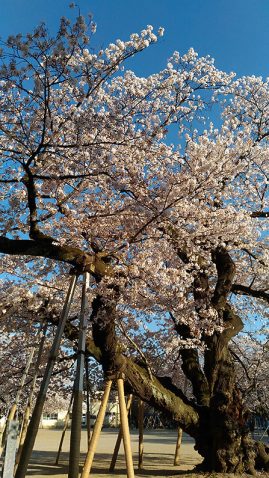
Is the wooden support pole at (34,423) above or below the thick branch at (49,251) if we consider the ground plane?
below

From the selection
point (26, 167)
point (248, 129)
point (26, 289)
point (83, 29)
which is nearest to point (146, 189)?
point (26, 167)

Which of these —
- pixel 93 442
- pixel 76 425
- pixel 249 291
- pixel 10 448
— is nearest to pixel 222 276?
pixel 249 291

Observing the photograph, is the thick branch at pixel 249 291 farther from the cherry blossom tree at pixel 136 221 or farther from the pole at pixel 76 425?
the pole at pixel 76 425

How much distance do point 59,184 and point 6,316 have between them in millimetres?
3685

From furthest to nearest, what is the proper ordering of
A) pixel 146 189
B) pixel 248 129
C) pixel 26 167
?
1. pixel 248 129
2. pixel 146 189
3. pixel 26 167

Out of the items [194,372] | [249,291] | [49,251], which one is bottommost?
[194,372]

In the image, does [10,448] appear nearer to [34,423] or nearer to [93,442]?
[34,423]

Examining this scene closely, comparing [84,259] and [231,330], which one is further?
[231,330]

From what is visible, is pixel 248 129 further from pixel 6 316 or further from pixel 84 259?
pixel 6 316

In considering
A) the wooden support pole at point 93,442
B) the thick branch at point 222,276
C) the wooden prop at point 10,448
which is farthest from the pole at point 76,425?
the thick branch at point 222,276

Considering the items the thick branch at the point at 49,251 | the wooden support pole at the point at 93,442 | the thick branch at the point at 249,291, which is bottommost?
the wooden support pole at the point at 93,442

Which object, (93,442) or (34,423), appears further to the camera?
(93,442)

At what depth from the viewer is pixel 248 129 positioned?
9289mm

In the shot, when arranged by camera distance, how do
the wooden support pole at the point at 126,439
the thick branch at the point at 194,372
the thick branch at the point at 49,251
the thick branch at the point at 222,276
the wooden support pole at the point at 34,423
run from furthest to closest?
the thick branch at the point at 222,276
the thick branch at the point at 194,372
the thick branch at the point at 49,251
the wooden support pole at the point at 126,439
the wooden support pole at the point at 34,423
